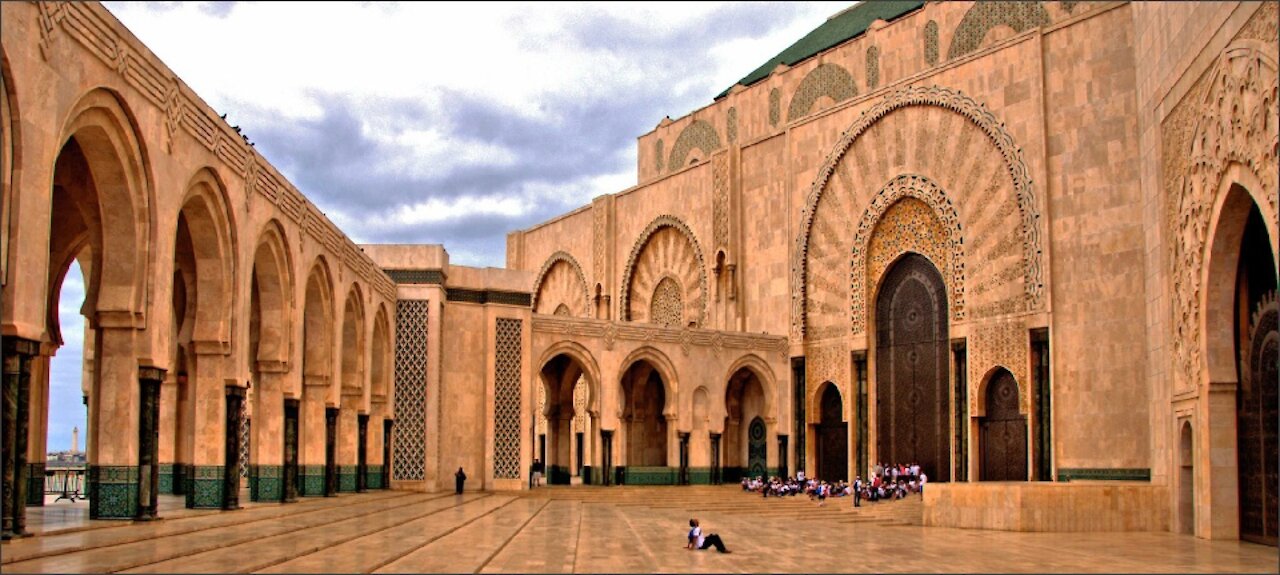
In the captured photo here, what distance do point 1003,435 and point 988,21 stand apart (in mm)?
6825

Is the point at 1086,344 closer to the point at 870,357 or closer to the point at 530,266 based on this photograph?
the point at 870,357

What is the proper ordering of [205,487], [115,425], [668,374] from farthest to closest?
1. [668,374]
2. [205,487]
3. [115,425]

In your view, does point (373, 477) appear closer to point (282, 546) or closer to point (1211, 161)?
point (282, 546)

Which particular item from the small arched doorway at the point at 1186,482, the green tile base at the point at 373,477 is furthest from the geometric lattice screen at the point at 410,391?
the small arched doorway at the point at 1186,482

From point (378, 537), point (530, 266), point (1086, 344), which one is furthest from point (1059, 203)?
point (530, 266)

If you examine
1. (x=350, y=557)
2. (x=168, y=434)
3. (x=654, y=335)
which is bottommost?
(x=350, y=557)

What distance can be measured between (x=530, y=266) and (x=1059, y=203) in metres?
17.7

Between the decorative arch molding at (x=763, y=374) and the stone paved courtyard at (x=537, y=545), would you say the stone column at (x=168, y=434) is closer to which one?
the stone paved courtyard at (x=537, y=545)

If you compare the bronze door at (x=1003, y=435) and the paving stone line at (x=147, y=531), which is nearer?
the paving stone line at (x=147, y=531)

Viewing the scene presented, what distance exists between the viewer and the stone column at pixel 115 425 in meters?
9.19

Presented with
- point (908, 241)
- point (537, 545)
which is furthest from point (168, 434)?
point (908, 241)

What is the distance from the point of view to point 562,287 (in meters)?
30.3

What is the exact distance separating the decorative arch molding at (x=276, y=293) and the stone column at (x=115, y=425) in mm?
3811

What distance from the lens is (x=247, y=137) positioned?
37.8 feet
